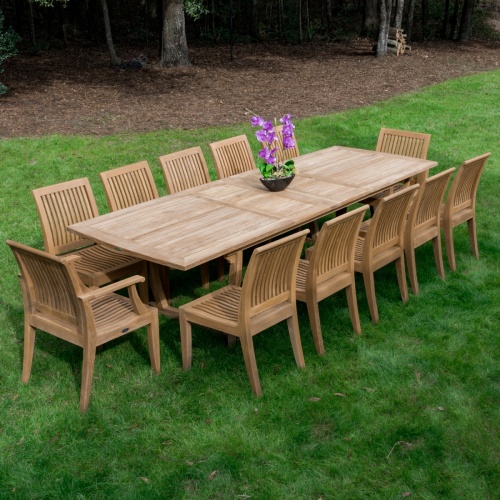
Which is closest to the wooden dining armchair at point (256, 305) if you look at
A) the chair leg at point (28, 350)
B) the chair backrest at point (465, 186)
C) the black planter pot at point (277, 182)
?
the chair leg at point (28, 350)

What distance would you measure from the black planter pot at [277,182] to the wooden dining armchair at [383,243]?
817 mm

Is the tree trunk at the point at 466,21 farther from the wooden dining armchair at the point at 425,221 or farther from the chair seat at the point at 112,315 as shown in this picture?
the chair seat at the point at 112,315

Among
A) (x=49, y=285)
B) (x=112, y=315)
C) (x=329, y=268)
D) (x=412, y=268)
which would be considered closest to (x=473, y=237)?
(x=412, y=268)

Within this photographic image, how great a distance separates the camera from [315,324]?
557 cm

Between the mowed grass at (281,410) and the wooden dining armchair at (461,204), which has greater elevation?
the wooden dining armchair at (461,204)

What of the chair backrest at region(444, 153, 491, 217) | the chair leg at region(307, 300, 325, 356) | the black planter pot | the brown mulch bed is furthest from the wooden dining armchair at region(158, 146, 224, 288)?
the brown mulch bed

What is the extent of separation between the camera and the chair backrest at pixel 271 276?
4.80m

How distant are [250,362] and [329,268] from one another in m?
1.05

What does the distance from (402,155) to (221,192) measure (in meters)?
2.48

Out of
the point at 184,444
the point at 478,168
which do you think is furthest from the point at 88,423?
the point at 478,168

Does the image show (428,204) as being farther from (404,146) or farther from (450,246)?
(404,146)

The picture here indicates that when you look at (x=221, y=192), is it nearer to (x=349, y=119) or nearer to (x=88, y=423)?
(x=88, y=423)

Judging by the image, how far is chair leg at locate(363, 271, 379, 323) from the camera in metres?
6.05

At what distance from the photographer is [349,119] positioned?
12.6 meters
